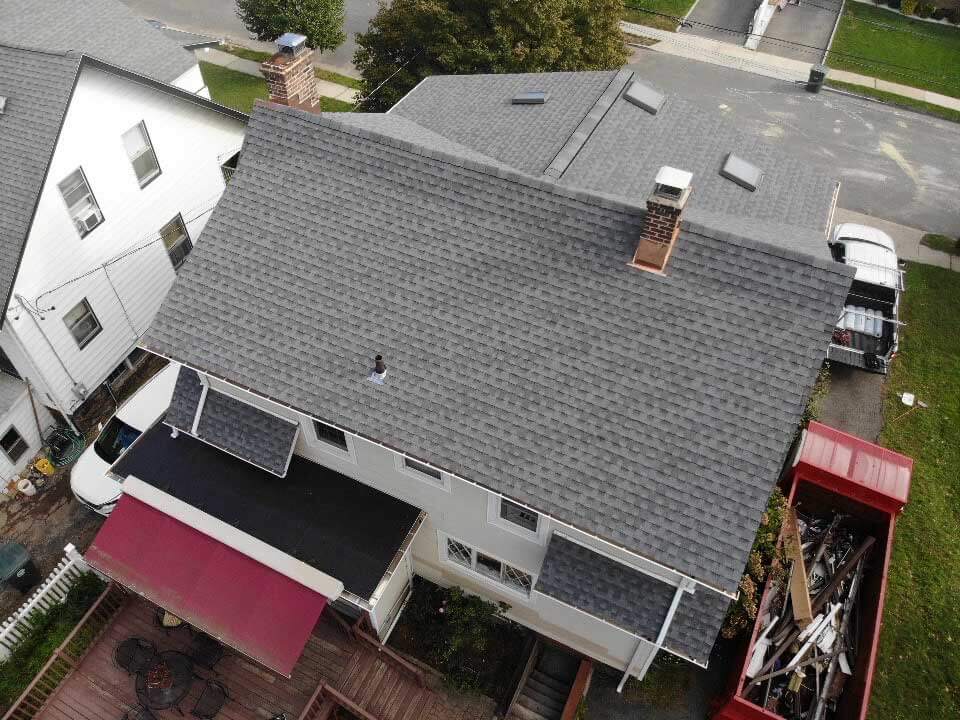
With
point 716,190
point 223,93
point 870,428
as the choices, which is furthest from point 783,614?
point 223,93

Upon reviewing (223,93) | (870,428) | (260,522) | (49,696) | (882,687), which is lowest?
(49,696)

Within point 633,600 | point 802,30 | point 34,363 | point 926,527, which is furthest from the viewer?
point 802,30

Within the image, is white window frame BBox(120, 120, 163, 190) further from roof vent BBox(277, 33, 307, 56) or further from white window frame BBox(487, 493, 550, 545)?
white window frame BBox(487, 493, 550, 545)

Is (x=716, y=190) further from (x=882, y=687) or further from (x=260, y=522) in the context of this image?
(x=260, y=522)

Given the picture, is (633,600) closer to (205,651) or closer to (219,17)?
(205,651)

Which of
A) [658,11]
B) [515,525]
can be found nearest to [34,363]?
[515,525]

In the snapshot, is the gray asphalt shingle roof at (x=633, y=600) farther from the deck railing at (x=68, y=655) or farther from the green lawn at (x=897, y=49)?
the green lawn at (x=897, y=49)
